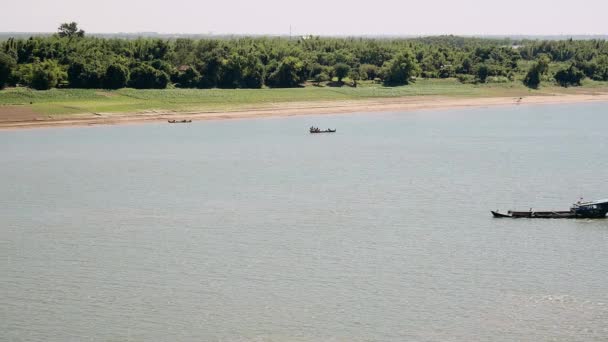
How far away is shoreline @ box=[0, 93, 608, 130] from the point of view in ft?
303

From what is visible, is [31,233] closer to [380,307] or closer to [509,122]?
[380,307]

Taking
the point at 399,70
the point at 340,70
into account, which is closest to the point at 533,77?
the point at 399,70

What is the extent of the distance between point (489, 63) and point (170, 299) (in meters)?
114

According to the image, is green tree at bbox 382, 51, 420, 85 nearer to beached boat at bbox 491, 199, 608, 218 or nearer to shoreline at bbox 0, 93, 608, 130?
shoreline at bbox 0, 93, 608, 130

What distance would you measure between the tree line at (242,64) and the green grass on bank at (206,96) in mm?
2584

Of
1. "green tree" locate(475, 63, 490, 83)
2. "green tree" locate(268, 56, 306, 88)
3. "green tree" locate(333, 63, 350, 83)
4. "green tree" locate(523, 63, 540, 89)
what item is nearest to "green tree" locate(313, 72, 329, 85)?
"green tree" locate(333, 63, 350, 83)

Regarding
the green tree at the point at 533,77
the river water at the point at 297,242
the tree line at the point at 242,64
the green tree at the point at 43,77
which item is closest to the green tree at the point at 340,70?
the tree line at the point at 242,64

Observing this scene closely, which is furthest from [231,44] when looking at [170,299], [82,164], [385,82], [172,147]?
[170,299]

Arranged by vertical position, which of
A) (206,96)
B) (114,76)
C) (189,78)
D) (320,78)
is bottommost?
(206,96)

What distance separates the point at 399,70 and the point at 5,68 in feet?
164

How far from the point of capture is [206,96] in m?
110

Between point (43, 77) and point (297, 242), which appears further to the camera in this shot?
point (43, 77)

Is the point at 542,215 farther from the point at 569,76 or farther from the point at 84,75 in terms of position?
the point at 569,76

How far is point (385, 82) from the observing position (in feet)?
429
